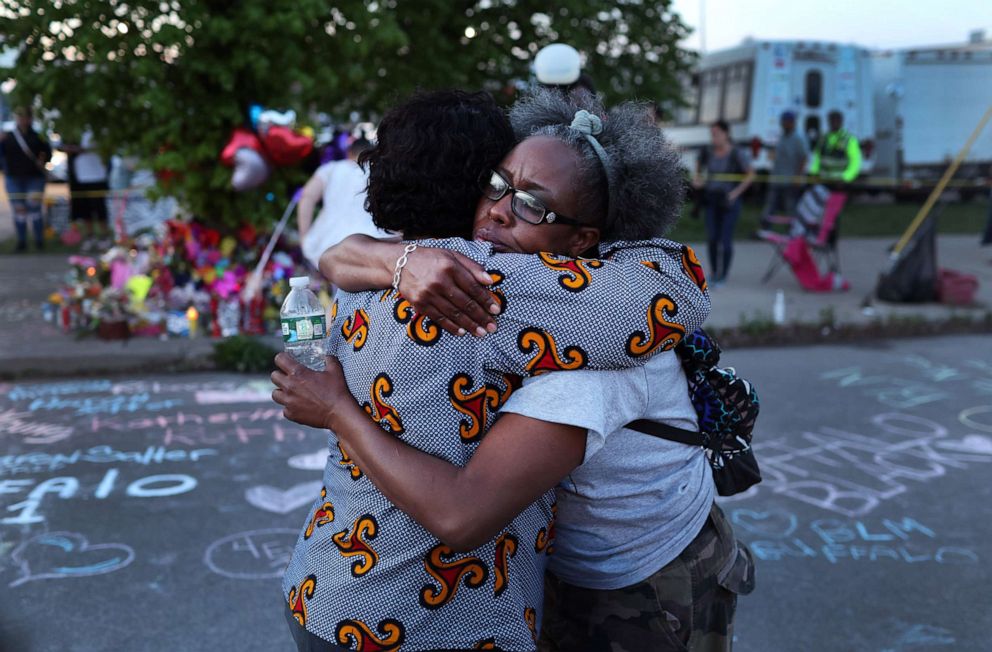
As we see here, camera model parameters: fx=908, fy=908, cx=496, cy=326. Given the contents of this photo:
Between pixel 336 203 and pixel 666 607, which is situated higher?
pixel 336 203

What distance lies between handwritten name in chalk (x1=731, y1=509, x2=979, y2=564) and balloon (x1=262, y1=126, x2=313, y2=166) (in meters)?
5.02

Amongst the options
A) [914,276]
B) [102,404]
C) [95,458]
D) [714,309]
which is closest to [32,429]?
[102,404]

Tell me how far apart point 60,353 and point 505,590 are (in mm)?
5923

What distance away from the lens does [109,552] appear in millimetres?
3453

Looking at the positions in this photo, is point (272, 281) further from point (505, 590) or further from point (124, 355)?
point (505, 590)

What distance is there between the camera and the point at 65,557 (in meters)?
3.41

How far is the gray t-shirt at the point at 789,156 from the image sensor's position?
12.4 metres

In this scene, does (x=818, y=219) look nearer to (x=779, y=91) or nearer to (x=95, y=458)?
(x=95, y=458)

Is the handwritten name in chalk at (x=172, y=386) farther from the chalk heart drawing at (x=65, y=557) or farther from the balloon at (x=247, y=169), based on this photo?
the chalk heart drawing at (x=65, y=557)

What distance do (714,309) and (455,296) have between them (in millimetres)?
7510

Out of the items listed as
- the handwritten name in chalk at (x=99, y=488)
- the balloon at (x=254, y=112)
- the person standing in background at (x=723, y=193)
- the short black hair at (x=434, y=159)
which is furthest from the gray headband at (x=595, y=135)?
the person standing in background at (x=723, y=193)

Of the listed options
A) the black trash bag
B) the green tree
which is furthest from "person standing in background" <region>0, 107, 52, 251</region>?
the black trash bag

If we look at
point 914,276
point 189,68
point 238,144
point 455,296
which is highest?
point 189,68

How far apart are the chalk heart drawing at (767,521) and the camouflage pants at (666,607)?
2.10 m
